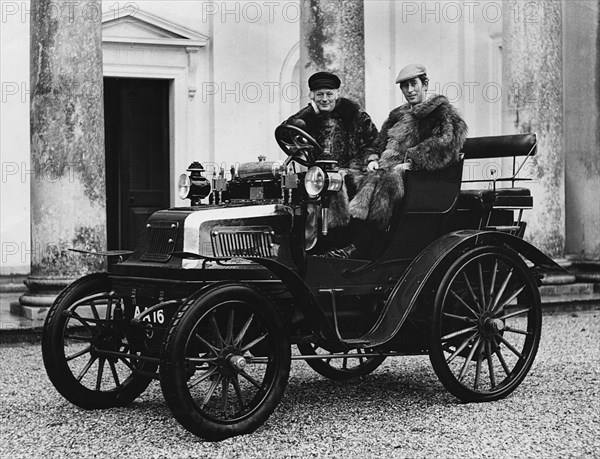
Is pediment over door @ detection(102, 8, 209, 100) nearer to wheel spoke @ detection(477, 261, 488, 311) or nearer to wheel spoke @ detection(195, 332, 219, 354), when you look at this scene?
wheel spoke @ detection(477, 261, 488, 311)

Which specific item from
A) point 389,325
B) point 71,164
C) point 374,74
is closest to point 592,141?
point 374,74

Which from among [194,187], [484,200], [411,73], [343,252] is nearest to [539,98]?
[484,200]

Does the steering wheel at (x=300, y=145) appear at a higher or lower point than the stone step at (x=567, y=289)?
higher

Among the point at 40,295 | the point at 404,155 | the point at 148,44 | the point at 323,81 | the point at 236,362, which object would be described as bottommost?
the point at 40,295

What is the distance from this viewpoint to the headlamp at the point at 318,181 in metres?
5.61

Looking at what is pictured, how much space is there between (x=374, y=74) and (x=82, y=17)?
5639 mm

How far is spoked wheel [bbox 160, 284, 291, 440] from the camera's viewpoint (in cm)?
493

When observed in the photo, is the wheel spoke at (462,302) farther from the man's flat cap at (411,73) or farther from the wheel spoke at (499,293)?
the man's flat cap at (411,73)

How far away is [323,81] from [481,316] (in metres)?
1.77

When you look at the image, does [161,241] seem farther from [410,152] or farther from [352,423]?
[410,152]

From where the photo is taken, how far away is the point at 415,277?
6012 millimetres

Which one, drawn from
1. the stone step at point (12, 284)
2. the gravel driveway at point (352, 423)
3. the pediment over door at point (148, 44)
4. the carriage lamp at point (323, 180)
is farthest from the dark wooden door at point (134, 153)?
the carriage lamp at point (323, 180)

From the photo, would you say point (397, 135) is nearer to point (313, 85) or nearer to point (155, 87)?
point (313, 85)

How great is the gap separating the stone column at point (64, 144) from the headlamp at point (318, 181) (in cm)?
436
